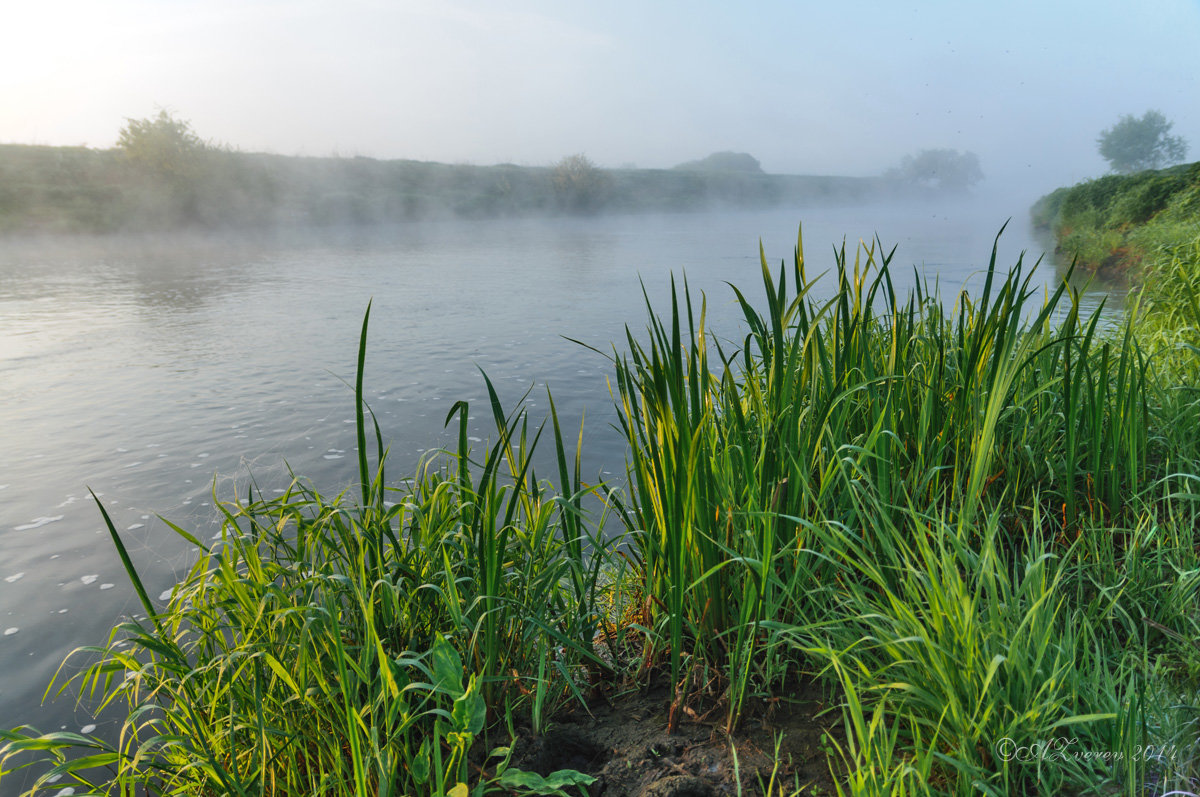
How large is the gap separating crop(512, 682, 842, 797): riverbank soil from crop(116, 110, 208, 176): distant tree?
2747 cm

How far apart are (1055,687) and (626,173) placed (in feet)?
134

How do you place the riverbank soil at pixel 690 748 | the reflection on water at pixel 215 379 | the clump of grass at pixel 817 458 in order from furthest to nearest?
the reflection on water at pixel 215 379 → the clump of grass at pixel 817 458 → the riverbank soil at pixel 690 748

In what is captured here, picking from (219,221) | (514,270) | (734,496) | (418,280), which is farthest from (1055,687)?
(219,221)

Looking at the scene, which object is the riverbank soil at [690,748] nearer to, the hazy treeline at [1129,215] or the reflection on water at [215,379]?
the reflection on water at [215,379]

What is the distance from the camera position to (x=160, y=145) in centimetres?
2223

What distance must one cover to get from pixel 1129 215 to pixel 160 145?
1098 inches

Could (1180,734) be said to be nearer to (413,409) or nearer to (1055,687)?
(1055,687)

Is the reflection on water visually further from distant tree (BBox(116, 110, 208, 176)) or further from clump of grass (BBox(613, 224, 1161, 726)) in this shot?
distant tree (BBox(116, 110, 208, 176))

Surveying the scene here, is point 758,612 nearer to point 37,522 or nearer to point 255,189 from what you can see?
point 37,522

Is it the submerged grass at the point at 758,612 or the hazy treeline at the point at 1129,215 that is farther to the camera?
the hazy treeline at the point at 1129,215

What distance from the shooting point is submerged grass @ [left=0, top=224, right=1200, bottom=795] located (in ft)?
2.95

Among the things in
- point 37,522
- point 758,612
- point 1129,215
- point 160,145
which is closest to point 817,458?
point 758,612

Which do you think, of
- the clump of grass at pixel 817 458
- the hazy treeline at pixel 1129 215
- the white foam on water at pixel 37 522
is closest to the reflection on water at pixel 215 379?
the white foam on water at pixel 37 522

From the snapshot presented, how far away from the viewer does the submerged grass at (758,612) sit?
2.95 feet
